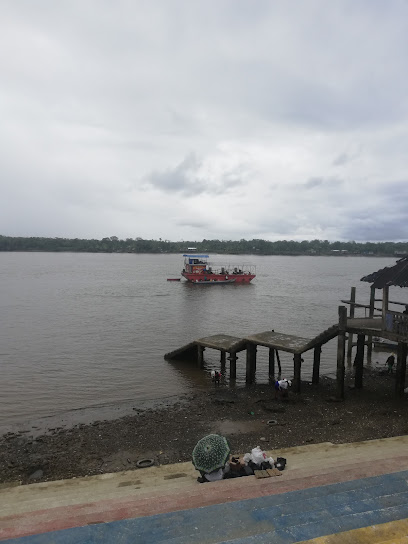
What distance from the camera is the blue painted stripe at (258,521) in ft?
14.2

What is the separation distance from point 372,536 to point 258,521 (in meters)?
1.22

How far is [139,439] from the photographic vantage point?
12.8 meters

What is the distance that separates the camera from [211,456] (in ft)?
25.2

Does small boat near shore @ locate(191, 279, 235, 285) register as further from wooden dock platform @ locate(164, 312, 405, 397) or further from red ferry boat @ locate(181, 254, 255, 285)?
wooden dock platform @ locate(164, 312, 405, 397)

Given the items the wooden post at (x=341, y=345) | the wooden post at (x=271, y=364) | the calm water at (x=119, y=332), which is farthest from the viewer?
the wooden post at (x=271, y=364)

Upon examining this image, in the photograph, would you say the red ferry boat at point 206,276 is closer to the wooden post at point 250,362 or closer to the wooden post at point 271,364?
the wooden post at point 271,364

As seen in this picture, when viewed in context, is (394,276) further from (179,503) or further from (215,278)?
(215,278)

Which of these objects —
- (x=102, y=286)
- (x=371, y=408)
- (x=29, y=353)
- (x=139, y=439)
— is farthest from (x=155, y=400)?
(x=102, y=286)

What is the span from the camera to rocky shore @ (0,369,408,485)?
37.5ft

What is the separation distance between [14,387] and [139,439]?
8.74 m

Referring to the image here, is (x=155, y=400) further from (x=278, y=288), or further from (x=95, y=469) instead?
(x=278, y=288)

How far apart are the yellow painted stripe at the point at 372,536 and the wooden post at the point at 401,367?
1184 cm

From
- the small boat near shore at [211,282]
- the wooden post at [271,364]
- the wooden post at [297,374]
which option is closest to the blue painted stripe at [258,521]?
the wooden post at [297,374]

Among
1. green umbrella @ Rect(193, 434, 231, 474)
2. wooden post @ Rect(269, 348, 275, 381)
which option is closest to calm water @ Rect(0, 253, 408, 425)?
wooden post @ Rect(269, 348, 275, 381)
